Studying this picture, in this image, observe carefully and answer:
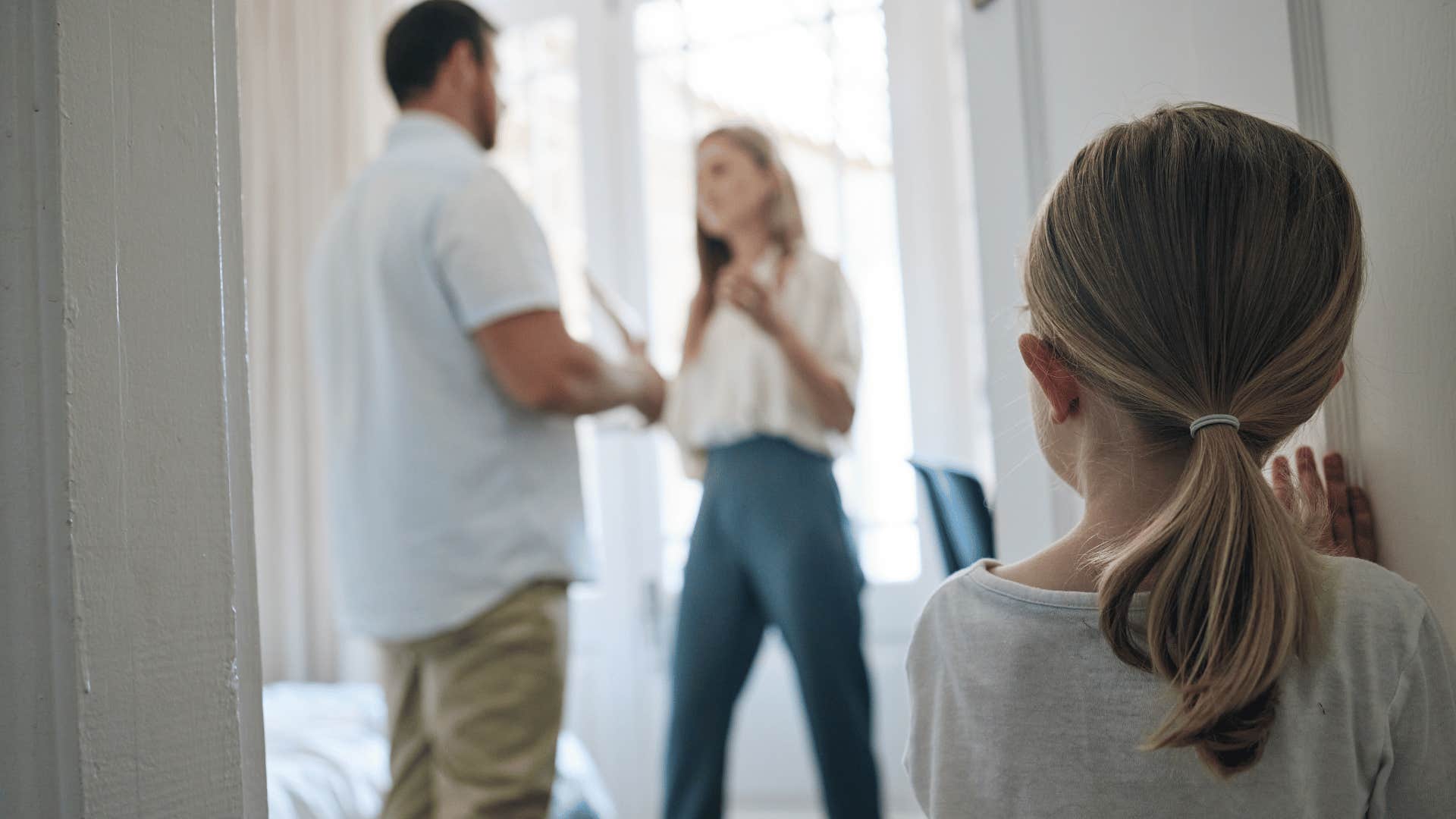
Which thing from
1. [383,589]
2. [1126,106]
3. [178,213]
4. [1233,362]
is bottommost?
[383,589]

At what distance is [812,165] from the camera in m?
2.87

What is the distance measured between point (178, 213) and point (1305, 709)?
695 mm

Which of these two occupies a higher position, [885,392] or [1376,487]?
[885,392]

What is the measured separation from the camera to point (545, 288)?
1495mm

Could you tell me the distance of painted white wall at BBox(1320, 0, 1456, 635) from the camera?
73 cm

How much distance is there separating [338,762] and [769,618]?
75 centimetres

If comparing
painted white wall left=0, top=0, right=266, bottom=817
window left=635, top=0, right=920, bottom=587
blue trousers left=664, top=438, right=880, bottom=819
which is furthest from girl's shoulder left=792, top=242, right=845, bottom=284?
painted white wall left=0, top=0, right=266, bottom=817

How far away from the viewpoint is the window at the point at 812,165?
2.79 meters

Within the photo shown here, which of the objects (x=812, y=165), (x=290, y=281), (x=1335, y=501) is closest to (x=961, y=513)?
(x=1335, y=501)

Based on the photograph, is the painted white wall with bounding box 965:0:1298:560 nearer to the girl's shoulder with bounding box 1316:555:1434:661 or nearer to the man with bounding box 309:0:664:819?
the girl's shoulder with bounding box 1316:555:1434:661

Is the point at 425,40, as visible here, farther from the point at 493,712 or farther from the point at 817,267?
the point at 493,712

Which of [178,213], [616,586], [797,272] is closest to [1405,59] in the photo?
[178,213]

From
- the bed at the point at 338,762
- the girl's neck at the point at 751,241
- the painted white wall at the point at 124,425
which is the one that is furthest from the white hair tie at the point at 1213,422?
the girl's neck at the point at 751,241

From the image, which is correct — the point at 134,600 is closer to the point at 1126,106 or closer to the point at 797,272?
the point at 1126,106
